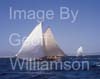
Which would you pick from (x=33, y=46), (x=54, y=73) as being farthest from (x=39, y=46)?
(x=54, y=73)

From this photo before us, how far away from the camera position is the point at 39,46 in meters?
2.55

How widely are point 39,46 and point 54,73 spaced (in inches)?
9.2

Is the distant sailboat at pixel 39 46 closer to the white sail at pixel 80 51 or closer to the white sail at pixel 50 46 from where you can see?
the white sail at pixel 50 46

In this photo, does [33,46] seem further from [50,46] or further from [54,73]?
[54,73]

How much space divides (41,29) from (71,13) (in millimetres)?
268

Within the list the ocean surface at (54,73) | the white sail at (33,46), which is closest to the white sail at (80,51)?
the ocean surface at (54,73)

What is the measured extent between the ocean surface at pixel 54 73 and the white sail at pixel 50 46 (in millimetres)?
83

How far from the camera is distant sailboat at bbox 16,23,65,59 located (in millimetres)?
2465

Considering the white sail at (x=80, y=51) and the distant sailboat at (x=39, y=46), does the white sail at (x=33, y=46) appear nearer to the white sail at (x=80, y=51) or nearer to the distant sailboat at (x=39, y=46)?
the distant sailboat at (x=39, y=46)

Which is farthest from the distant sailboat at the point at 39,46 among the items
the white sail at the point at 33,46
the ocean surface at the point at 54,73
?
the ocean surface at the point at 54,73

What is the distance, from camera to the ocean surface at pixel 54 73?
96.0 inches

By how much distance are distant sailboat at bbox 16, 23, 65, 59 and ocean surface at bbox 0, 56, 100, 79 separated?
12cm

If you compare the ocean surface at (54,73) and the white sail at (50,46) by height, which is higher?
the white sail at (50,46)

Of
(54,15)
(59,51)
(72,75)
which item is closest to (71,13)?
(54,15)
